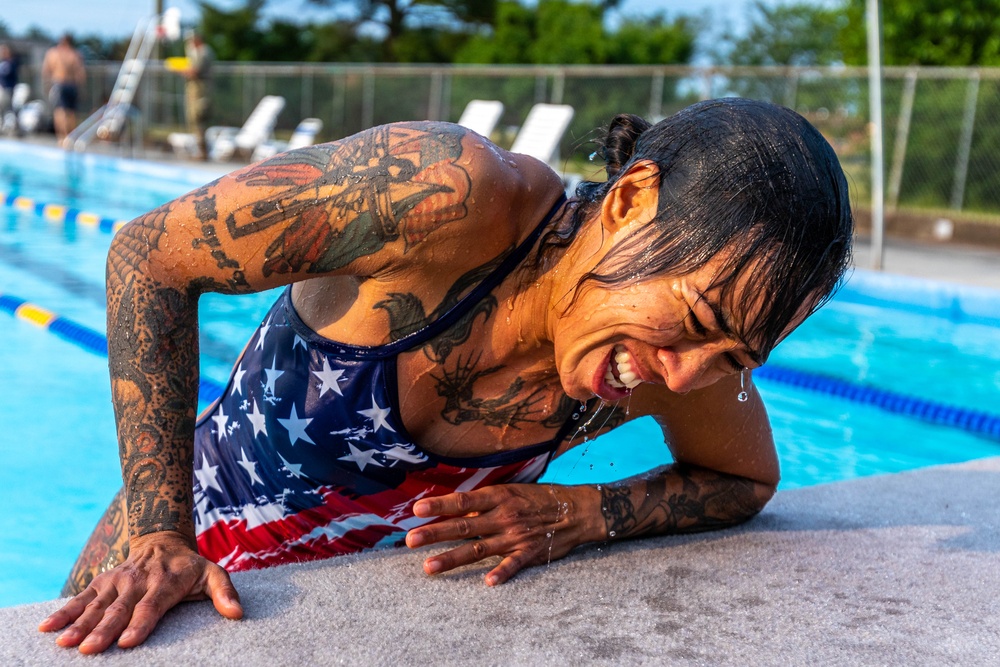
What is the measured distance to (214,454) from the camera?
2.48m

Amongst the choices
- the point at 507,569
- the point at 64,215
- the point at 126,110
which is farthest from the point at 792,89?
the point at 507,569

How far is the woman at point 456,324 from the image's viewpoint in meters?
1.63

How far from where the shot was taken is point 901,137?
12.6 m

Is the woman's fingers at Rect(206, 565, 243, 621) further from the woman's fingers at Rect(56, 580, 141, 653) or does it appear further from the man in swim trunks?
the man in swim trunks

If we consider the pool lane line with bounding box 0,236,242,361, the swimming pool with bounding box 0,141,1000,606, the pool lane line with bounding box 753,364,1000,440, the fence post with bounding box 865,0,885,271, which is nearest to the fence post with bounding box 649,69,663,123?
the fence post with bounding box 865,0,885,271

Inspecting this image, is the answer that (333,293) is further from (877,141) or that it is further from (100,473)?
(877,141)

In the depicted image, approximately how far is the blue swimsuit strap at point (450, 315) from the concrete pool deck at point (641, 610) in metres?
0.45

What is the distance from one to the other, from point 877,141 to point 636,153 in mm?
7091

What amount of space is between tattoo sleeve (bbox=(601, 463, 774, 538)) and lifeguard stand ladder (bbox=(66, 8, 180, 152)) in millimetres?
17324

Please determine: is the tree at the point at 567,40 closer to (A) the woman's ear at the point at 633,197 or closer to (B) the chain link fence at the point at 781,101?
(B) the chain link fence at the point at 781,101

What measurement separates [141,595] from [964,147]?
1285 centimetres

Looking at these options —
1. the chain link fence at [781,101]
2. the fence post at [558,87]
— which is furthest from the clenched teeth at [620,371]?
the fence post at [558,87]

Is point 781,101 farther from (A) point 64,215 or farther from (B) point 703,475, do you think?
(B) point 703,475

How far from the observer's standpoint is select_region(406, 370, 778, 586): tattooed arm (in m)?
2.00
